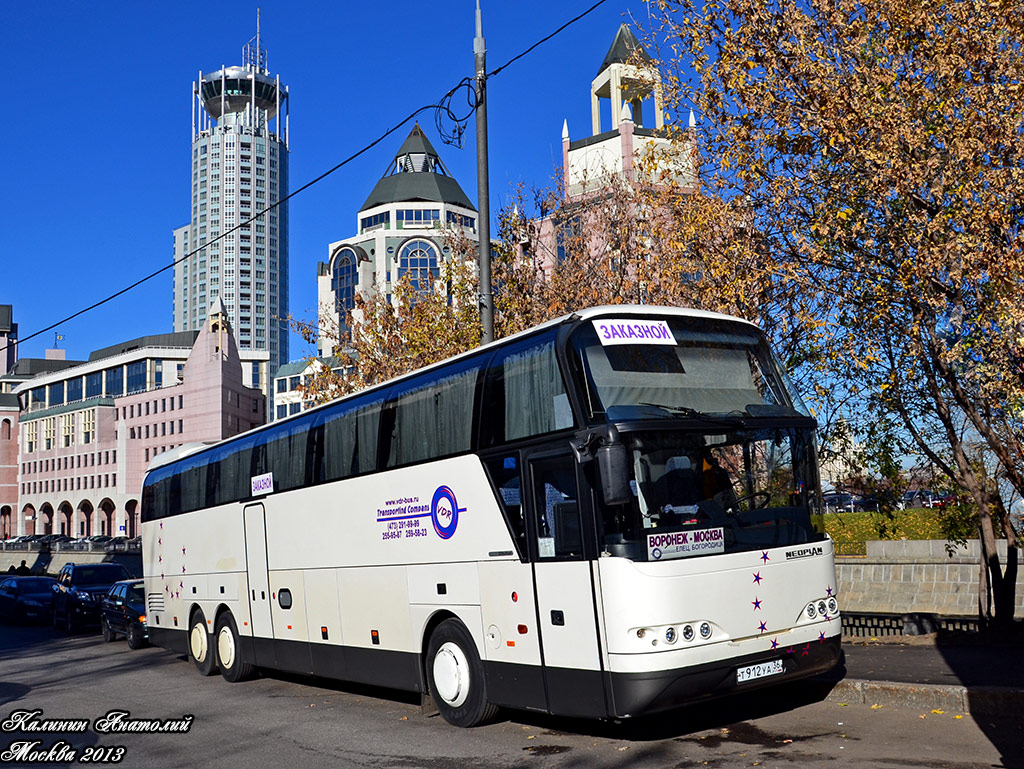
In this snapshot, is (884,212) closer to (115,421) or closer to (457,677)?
(457,677)

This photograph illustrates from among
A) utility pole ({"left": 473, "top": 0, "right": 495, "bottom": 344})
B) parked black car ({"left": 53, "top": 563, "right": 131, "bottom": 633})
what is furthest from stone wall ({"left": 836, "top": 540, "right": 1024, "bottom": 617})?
parked black car ({"left": 53, "top": 563, "right": 131, "bottom": 633})

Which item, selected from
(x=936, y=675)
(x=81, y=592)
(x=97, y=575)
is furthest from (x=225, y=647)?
(x=97, y=575)

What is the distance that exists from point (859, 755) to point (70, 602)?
2436 cm

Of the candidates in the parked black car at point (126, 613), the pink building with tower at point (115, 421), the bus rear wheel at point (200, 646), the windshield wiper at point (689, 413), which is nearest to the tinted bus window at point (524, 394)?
the windshield wiper at point (689, 413)

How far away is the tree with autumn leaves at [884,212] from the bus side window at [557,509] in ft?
16.3

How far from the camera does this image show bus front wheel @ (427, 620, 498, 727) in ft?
34.2

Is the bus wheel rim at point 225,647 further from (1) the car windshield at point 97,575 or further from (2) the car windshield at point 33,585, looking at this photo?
(2) the car windshield at point 33,585

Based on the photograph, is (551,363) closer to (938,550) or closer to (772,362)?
(772,362)

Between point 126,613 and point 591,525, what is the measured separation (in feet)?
55.8

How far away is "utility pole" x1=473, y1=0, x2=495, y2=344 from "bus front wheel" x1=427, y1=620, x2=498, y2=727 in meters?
5.36

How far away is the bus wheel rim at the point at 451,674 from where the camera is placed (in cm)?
1068

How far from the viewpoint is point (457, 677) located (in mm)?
10773

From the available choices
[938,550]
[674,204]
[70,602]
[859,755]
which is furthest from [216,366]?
[859,755]

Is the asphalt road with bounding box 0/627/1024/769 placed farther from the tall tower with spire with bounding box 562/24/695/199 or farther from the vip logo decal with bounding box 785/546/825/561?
the tall tower with spire with bounding box 562/24/695/199
